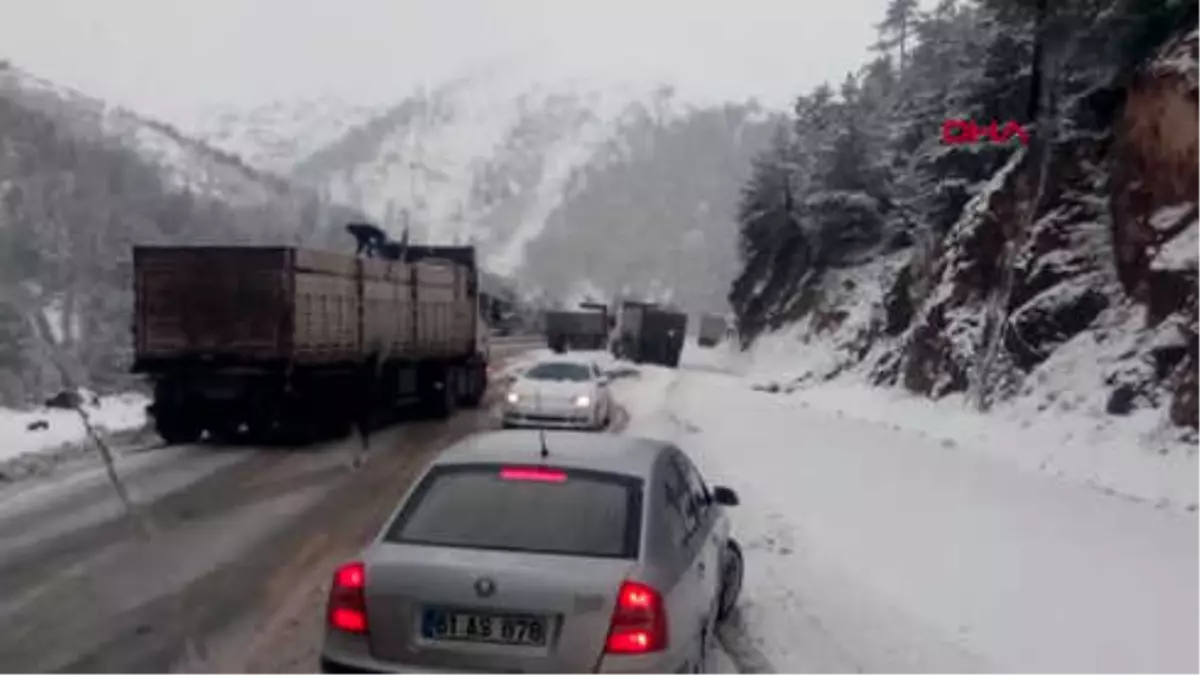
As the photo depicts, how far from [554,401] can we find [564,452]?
1722 cm

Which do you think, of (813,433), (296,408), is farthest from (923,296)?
(296,408)

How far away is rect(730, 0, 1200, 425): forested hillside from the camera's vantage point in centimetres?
2000

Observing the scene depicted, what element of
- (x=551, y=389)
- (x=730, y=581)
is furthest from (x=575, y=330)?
(x=730, y=581)

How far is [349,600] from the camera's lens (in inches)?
220

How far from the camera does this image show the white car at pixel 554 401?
77.6ft

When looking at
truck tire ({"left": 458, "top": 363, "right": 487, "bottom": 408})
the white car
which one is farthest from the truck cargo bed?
truck tire ({"left": 458, "top": 363, "right": 487, "bottom": 408})

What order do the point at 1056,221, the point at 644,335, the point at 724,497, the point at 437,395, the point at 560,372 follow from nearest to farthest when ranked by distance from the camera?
the point at 724,497, the point at 560,372, the point at 1056,221, the point at 437,395, the point at 644,335

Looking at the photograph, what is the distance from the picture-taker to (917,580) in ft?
35.1

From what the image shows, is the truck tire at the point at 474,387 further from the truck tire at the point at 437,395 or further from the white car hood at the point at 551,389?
the white car hood at the point at 551,389

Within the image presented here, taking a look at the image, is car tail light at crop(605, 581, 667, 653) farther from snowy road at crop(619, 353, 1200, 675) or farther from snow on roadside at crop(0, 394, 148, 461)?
snow on roadside at crop(0, 394, 148, 461)

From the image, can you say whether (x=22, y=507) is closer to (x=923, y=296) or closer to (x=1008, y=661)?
(x=1008, y=661)

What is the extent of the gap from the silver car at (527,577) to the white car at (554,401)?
17.0 m

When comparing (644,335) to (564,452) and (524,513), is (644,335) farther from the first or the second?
(524,513)

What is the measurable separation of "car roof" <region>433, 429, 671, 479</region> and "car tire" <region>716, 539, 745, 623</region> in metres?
1.64
